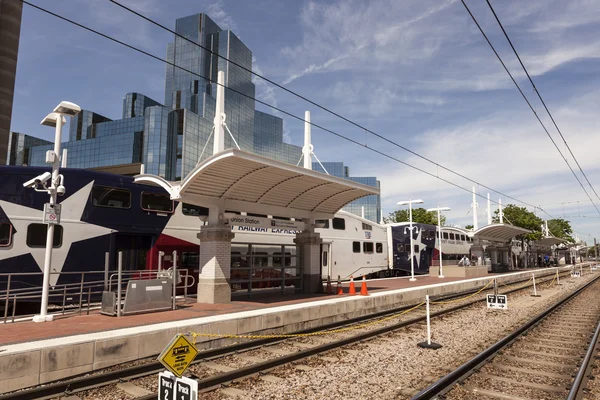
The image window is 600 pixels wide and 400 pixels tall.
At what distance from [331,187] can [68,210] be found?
9636mm

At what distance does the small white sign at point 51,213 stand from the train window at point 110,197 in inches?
113

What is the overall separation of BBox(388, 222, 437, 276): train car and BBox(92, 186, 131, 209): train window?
20986 millimetres

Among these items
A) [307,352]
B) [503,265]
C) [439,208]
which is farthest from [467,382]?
[503,265]

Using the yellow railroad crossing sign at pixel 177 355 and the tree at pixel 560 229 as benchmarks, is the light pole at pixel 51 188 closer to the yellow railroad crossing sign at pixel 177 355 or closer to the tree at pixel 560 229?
the yellow railroad crossing sign at pixel 177 355

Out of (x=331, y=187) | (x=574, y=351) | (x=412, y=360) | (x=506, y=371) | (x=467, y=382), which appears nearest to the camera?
(x=467, y=382)

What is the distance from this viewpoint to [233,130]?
140 metres

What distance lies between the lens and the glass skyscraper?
103m

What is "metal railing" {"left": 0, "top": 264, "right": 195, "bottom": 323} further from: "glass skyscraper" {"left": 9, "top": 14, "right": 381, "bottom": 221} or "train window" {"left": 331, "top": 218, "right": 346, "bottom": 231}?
"glass skyscraper" {"left": 9, "top": 14, "right": 381, "bottom": 221}

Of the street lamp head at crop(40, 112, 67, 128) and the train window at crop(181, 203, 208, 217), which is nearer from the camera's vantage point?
the street lamp head at crop(40, 112, 67, 128)

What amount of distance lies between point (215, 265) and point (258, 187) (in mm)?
3233

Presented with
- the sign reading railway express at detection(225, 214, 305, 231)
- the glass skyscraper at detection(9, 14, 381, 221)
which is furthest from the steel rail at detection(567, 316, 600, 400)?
the glass skyscraper at detection(9, 14, 381, 221)

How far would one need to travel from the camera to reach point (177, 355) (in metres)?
4.78

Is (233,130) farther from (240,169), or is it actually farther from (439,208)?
(240,169)

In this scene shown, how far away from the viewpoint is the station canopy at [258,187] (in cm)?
1283
